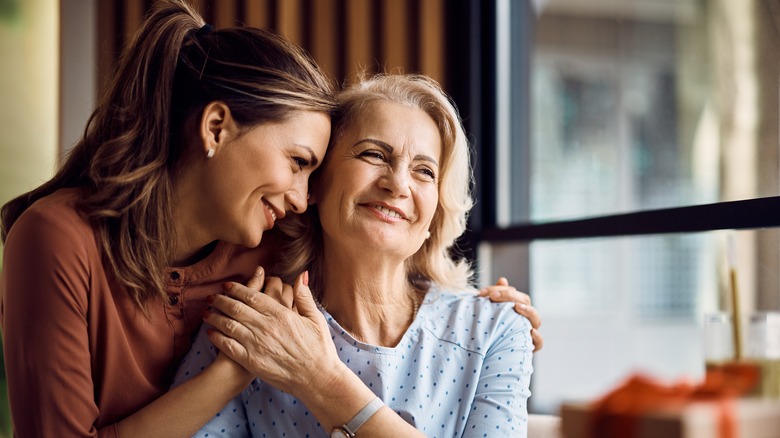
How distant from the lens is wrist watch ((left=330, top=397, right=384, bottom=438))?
1.65 meters

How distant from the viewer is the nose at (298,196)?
1822 millimetres

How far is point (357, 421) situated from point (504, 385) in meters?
0.36

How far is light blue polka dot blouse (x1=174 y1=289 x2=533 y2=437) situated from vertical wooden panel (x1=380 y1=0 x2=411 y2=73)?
74.5 inches

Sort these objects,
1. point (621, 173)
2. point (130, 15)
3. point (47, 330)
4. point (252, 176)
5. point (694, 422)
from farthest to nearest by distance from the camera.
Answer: point (621, 173)
point (130, 15)
point (252, 176)
point (47, 330)
point (694, 422)

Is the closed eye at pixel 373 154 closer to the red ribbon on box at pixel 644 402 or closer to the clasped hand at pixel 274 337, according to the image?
the clasped hand at pixel 274 337

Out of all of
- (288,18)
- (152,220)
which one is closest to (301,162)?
(152,220)

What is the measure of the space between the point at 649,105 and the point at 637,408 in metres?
7.36

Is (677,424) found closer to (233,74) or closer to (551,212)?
(233,74)

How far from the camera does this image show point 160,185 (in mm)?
1767

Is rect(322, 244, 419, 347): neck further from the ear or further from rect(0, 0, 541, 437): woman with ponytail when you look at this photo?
the ear

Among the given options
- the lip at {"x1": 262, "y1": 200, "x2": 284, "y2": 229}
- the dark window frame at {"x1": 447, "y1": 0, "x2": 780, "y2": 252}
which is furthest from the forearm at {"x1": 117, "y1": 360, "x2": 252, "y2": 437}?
the dark window frame at {"x1": 447, "y1": 0, "x2": 780, "y2": 252}

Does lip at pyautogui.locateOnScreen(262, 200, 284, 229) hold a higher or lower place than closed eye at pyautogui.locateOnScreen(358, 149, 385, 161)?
lower

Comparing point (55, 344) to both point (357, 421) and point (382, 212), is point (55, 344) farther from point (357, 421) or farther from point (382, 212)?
point (382, 212)

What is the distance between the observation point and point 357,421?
1.65 meters
